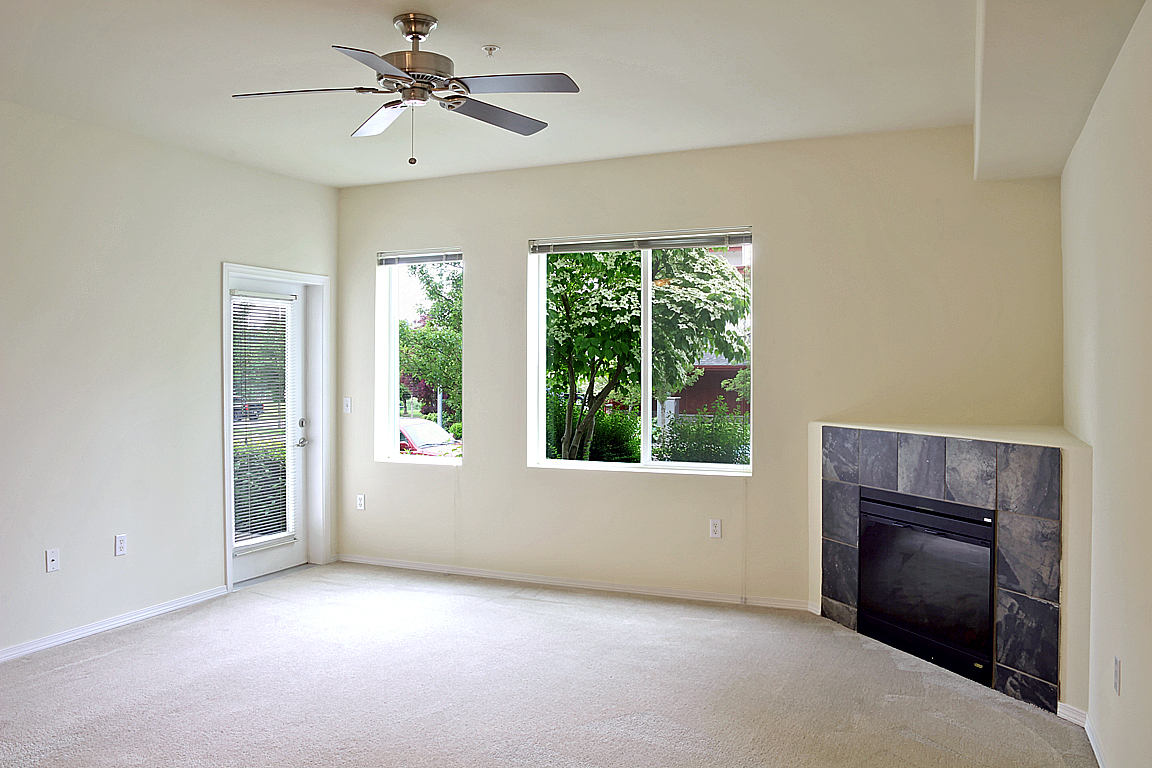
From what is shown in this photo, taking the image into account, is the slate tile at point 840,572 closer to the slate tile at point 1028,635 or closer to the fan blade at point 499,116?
the slate tile at point 1028,635

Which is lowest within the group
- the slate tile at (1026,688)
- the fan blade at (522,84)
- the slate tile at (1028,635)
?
the slate tile at (1026,688)

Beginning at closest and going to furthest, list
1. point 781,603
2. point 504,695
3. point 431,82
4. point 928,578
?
point 431,82 < point 504,695 < point 928,578 < point 781,603

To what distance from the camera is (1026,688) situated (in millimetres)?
3207

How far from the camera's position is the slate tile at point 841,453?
13.4 feet

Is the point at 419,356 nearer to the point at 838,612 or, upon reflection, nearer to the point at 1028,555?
the point at 838,612

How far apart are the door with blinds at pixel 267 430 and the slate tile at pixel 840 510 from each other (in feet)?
11.2

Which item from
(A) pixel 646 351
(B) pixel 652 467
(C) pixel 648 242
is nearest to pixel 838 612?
(B) pixel 652 467

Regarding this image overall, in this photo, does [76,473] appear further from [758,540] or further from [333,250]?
[758,540]

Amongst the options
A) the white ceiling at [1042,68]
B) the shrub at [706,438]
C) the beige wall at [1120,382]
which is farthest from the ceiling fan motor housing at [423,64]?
the shrub at [706,438]

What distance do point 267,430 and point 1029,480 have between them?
4296 mm

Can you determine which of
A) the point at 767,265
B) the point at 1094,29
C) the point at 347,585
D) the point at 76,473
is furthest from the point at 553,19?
the point at 347,585

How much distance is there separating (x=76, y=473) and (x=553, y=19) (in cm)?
317

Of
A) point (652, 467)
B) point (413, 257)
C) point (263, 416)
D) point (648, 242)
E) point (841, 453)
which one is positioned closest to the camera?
point (841, 453)

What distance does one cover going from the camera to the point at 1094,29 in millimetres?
2209
